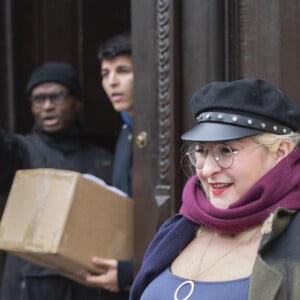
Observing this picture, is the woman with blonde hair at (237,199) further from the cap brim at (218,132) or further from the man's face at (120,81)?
the man's face at (120,81)

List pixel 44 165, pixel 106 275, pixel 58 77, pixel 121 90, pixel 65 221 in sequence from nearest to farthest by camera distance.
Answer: pixel 65 221 < pixel 106 275 < pixel 121 90 < pixel 44 165 < pixel 58 77

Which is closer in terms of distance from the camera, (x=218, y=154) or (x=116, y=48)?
(x=218, y=154)

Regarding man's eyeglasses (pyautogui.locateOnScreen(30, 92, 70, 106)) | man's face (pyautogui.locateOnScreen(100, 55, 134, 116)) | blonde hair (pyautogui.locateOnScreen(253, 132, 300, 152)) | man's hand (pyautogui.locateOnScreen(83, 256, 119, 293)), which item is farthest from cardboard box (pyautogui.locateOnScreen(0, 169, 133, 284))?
blonde hair (pyautogui.locateOnScreen(253, 132, 300, 152))

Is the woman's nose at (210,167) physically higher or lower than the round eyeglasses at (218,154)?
lower

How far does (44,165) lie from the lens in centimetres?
376

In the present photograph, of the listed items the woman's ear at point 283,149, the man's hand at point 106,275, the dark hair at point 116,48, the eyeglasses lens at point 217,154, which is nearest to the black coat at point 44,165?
the man's hand at point 106,275

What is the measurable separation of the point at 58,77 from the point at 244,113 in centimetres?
181

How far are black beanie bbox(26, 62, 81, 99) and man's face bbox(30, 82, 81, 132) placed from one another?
24 millimetres

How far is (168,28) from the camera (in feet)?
10.8

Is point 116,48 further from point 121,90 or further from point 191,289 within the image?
point 191,289

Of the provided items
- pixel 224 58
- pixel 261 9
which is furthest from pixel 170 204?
pixel 261 9

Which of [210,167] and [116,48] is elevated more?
[116,48]

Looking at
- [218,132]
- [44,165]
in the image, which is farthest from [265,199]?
[44,165]

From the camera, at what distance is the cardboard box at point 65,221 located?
3.18m
